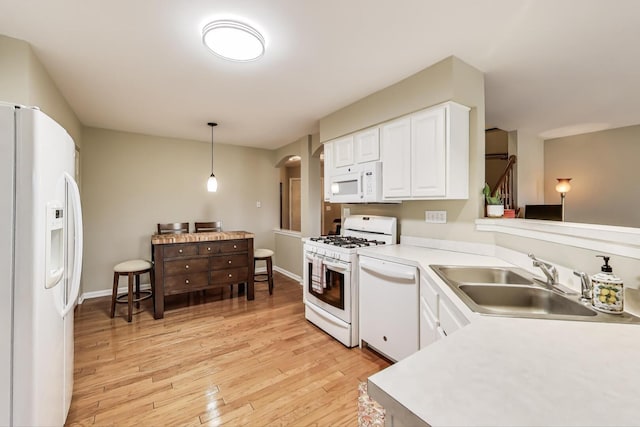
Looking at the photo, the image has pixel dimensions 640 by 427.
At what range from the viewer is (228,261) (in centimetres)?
373

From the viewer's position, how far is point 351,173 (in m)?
3.12

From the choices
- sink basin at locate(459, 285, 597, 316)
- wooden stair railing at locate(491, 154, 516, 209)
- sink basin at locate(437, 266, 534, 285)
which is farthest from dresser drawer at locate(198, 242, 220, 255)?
wooden stair railing at locate(491, 154, 516, 209)

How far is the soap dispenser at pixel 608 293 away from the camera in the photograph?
3.51ft

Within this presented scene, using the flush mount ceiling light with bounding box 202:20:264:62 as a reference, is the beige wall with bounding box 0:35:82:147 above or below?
below

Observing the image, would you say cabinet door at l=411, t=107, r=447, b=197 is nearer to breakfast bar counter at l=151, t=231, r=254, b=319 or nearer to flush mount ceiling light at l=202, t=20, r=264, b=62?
flush mount ceiling light at l=202, t=20, r=264, b=62

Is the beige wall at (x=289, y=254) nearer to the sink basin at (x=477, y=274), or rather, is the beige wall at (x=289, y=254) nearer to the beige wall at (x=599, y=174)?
the sink basin at (x=477, y=274)

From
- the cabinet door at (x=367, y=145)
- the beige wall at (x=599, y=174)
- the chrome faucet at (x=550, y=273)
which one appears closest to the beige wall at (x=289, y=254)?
the cabinet door at (x=367, y=145)

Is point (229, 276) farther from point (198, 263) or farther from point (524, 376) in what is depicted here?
point (524, 376)

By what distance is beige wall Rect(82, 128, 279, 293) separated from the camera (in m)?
4.06

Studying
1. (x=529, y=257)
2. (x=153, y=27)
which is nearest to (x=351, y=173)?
(x=529, y=257)

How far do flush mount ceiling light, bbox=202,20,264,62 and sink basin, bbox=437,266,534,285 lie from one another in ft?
6.36

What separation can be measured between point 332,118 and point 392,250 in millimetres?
1840

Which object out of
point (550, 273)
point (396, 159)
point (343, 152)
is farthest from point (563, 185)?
point (550, 273)

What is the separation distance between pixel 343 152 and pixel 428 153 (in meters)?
1.17
